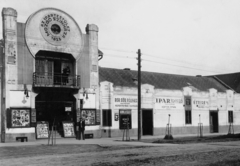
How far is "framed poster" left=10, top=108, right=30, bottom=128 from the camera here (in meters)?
25.8

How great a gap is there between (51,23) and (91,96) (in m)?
6.85

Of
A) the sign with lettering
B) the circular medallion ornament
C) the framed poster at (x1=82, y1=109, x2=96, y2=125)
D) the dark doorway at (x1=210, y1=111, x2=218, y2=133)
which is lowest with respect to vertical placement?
the dark doorway at (x1=210, y1=111, x2=218, y2=133)

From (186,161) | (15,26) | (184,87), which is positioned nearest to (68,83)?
(15,26)

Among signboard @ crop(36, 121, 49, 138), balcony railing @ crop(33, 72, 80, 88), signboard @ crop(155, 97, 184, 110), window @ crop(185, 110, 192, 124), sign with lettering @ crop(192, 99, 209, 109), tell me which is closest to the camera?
balcony railing @ crop(33, 72, 80, 88)

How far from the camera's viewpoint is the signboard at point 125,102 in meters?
32.6

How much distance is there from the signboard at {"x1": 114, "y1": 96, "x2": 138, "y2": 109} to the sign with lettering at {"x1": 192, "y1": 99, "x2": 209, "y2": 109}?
27.7 ft

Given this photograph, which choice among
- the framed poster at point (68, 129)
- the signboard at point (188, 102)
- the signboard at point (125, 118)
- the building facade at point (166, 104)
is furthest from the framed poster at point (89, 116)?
the signboard at point (188, 102)

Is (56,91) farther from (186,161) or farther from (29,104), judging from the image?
(186,161)

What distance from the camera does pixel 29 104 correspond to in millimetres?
26797

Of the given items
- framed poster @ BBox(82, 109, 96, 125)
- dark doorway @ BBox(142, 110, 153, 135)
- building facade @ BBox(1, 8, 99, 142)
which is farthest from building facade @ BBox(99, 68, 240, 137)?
building facade @ BBox(1, 8, 99, 142)

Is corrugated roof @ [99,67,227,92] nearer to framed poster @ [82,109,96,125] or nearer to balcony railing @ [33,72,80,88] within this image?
framed poster @ [82,109,96,125]

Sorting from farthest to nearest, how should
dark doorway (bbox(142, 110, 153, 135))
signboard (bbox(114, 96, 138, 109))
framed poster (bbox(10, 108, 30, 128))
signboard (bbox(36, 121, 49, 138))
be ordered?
dark doorway (bbox(142, 110, 153, 135)), signboard (bbox(114, 96, 138, 109)), signboard (bbox(36, 121, 49, 138)), framed poster (bbox(10, 108, 30, 128))

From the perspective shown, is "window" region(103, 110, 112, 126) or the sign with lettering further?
the sign with lettering

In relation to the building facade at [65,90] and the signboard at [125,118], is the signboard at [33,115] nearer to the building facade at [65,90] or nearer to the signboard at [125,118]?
the building facade at [65,90]
